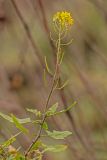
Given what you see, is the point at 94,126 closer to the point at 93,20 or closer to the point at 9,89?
the point at 93,20

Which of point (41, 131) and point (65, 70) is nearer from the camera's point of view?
point (41, 131)

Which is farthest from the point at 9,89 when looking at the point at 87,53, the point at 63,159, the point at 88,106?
the point at 87,53

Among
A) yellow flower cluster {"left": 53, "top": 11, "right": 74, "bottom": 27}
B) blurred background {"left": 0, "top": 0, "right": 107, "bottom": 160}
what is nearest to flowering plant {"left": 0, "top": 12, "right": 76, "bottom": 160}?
yellow flower cluster {"left": 53, "top": 11, "right": 74, "bottom": 27}

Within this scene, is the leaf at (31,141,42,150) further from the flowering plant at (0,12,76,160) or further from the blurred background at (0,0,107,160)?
the blurred background at (0,0,107,160)

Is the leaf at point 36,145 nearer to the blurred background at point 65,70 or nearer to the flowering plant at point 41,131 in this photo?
the flowering plant at point 41,131

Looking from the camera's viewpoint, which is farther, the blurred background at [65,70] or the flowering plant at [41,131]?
the blurred background at [65,70]

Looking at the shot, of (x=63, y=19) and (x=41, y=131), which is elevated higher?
(x=63, y=19)

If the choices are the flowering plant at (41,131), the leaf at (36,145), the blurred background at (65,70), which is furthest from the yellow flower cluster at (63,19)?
the blurred background at (65,70)

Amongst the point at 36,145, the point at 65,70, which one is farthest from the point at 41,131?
the point at 65,70

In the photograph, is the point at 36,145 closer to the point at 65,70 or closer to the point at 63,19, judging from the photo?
the point at 63,19
